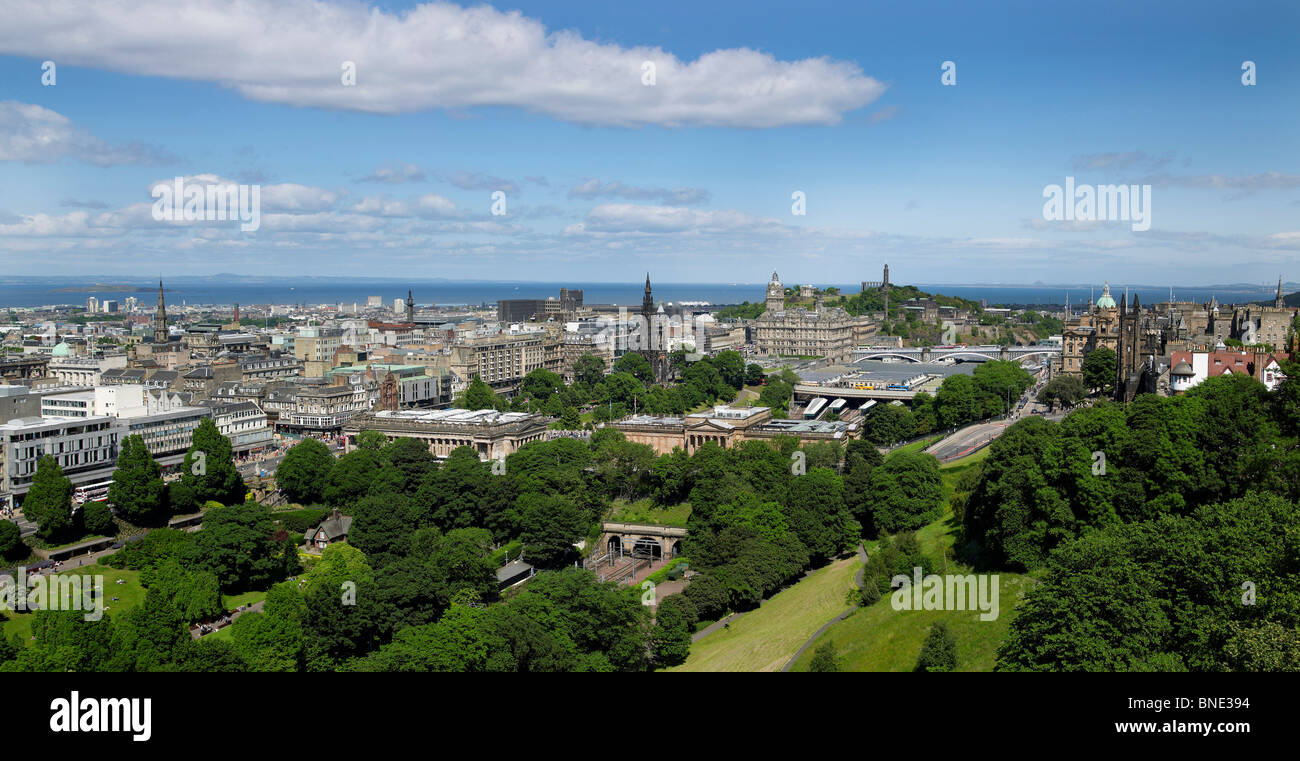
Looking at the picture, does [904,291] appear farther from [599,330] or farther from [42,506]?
[42,506]

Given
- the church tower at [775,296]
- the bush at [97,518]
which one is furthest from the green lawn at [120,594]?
the church tower at [775,296]

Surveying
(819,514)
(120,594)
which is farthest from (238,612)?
(819,514)

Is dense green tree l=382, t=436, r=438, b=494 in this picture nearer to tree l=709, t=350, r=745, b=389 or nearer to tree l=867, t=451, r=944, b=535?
tree l=867, t=451, r=944, b=535

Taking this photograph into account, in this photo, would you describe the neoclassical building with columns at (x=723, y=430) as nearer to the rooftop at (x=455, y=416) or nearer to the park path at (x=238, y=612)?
the rooftop at (x=455, y=416)

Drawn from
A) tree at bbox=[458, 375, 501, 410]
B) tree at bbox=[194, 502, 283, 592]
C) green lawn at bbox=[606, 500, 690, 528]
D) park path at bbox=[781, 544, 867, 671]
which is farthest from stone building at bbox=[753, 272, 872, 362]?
tree at bbox=[194, 502, 283, 592]

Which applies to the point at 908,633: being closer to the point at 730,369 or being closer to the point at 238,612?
the point at 238,612
